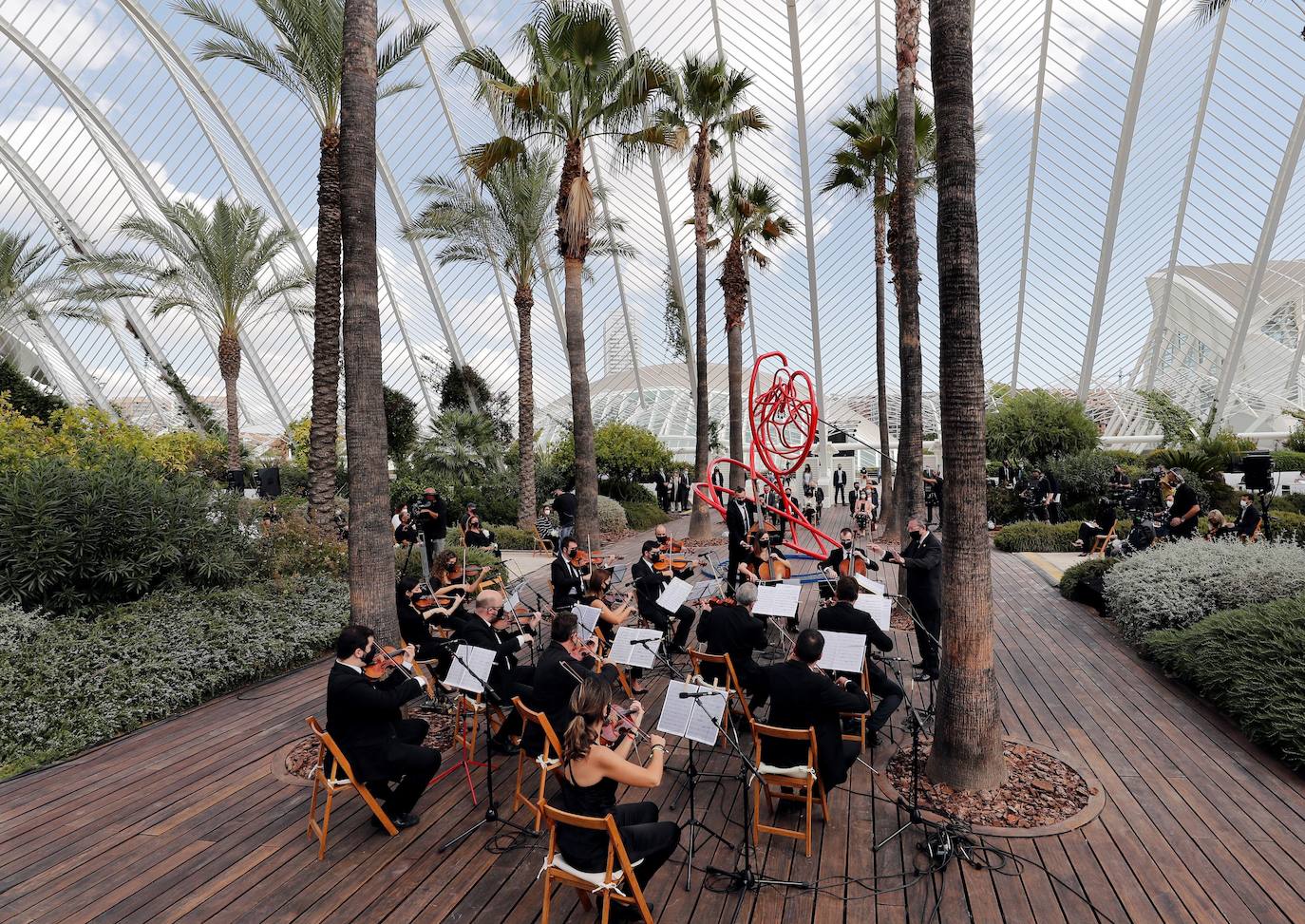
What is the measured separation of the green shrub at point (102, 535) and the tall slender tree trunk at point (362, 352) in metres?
3.43

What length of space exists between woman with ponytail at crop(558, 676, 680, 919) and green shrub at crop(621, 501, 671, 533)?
728 inches

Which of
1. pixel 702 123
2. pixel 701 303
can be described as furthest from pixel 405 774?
pixel 702 123

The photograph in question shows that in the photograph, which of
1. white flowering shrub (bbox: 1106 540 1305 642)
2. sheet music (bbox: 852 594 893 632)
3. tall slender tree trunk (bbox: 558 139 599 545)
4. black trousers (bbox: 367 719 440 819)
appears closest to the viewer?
black trousers (bbox: 367 719 440 819)

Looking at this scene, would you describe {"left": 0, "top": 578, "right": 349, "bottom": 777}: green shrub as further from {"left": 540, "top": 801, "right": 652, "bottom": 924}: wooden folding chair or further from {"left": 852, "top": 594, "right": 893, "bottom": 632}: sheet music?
{"left": 852, "top": 594, "right": 893, "bottom": 632}: sheet music

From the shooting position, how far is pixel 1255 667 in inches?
243

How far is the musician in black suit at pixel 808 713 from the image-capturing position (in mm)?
4598

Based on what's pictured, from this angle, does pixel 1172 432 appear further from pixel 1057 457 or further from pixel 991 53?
pixel 991 53

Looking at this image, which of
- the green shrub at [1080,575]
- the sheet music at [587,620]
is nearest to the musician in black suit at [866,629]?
the sheet music at [587,620]

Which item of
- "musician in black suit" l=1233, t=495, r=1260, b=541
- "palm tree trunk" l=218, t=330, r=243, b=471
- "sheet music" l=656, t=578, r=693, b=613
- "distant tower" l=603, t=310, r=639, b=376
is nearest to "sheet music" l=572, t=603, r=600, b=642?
"sheet music" l=656, t=578, r=693, b=613

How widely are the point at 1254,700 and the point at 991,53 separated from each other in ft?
89.3

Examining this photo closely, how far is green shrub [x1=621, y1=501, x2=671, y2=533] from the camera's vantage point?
23.0 meters

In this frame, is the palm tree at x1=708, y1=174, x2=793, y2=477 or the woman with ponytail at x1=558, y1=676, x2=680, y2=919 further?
the palm tree at x1=708, y1=174, x2=793, y2=477

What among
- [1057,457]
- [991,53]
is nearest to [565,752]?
[1057,457]

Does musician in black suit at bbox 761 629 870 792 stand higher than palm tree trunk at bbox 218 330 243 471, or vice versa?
palm tree trunk at bbox 218 330 243 471
